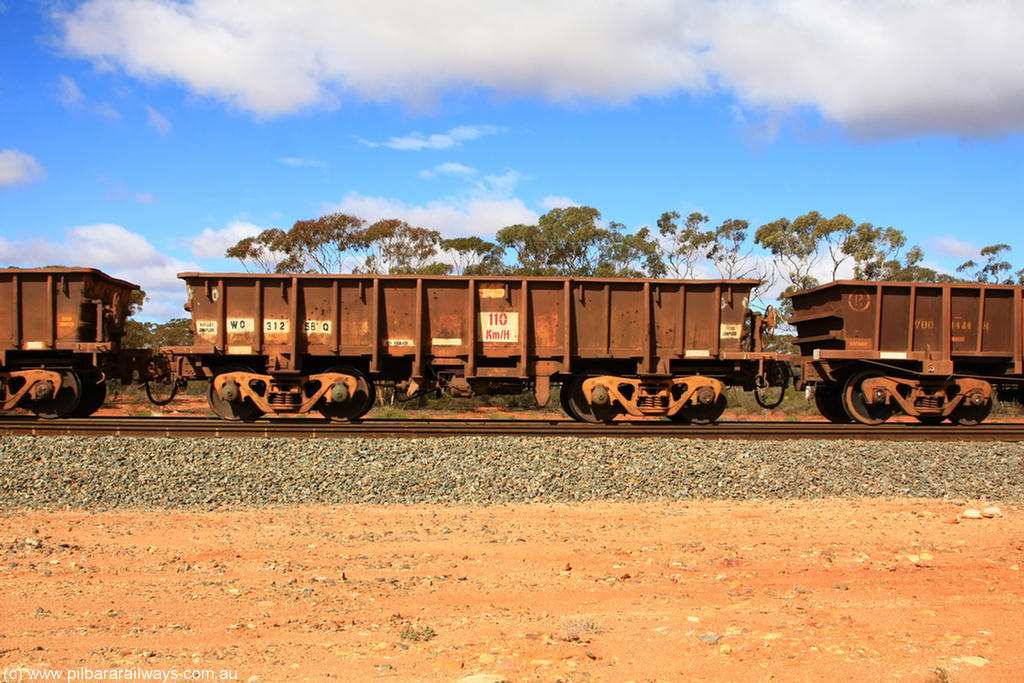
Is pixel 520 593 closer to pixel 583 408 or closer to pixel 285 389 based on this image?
pixel 583 408

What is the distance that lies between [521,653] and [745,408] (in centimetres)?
2132

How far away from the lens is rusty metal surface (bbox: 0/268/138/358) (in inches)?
525

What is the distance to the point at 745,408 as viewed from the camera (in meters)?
24.2

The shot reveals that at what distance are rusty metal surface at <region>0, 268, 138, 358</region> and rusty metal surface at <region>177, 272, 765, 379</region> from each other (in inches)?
77.6

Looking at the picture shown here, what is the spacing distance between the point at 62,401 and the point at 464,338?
→ 739 cm

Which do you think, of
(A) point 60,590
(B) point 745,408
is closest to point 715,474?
(A) point 60,590

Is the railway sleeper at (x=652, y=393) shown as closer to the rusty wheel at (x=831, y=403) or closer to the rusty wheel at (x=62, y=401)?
the rusty wheel at (x=831, y=403)

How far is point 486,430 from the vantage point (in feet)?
39.9

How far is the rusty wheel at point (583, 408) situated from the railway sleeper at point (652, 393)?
4.8 inches

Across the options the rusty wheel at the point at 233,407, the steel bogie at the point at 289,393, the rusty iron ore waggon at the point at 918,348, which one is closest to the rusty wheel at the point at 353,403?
the steel bogie at the point at 289,393

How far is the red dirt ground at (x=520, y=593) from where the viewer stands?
162 inches

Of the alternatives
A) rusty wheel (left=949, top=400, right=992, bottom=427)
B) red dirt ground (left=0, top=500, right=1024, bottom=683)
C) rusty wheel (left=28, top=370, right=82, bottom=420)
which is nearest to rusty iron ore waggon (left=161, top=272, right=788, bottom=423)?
rusty wheel (left=28, top=370, right=82, bottom=420)

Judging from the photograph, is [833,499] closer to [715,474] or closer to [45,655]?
[715,474]

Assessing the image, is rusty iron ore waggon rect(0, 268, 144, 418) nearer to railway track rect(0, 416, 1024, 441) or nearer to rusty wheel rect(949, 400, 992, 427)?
railway track rect(0, 416, 1024, 441)
